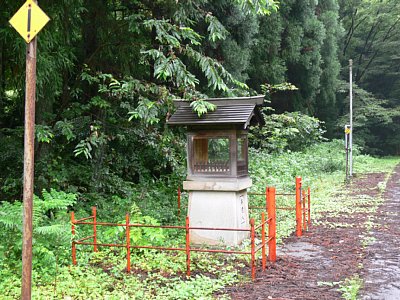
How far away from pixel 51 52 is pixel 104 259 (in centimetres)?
443

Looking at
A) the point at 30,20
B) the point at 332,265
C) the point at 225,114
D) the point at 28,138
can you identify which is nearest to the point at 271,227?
the point at 332,265

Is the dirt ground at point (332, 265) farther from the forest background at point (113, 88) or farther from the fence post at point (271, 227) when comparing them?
the forest background at point (113, 88)

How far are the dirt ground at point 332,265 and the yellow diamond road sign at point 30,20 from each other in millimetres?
4232

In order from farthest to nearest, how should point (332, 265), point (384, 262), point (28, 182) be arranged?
point (384, 262)
point (332, 265)
point (28, 182)

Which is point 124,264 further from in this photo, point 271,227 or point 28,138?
point 28,138

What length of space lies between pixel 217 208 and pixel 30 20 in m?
5.29

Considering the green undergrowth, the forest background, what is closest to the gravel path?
the green undergrowth

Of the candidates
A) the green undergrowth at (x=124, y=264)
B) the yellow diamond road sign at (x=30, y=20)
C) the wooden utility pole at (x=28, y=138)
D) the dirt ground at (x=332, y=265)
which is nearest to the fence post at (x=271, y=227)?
the dirt ground at (x=332, y=265)

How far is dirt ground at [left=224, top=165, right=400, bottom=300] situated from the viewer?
21.2 feet

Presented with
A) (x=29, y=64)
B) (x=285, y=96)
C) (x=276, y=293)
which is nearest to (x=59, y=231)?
(x=29, y=64)

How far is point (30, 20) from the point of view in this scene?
16.1 feet

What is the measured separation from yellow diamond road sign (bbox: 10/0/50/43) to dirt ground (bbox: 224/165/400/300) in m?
4.23

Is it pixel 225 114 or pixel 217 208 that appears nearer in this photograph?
pixel 225 114

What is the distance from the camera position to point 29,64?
498cm
